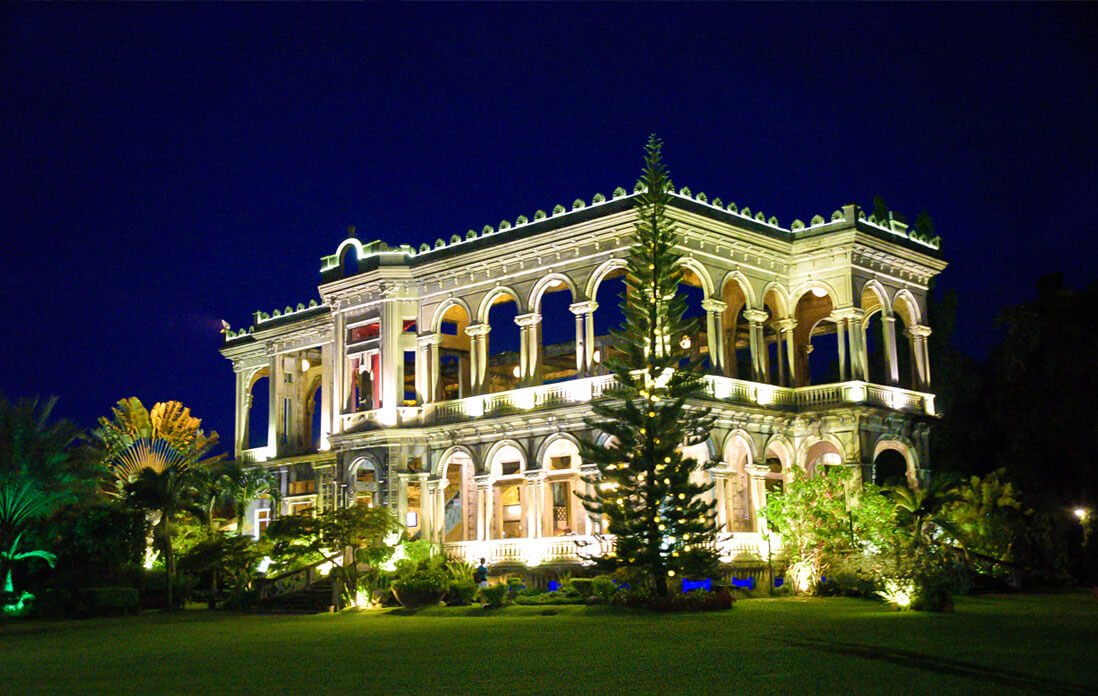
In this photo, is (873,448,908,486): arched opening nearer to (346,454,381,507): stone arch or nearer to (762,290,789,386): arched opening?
(762,290,789,386): arched opening

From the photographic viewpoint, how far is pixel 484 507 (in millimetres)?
30453

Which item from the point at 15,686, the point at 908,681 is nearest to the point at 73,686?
the point at 15,686

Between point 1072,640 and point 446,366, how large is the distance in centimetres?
2710

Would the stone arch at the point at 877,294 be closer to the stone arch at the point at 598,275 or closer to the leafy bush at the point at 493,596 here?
the stone arch at the point at 598,275

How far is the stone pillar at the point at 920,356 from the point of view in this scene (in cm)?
3131

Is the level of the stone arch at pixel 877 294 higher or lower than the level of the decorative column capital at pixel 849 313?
higher

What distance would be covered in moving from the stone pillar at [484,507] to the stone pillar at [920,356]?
11902 mm

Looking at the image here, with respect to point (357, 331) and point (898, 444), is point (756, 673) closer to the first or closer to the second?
point (898, 444)

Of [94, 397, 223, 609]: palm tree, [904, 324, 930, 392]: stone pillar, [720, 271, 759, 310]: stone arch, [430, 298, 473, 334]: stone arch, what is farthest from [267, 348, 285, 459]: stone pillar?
[904, 324, 930, 392]: stone pillar

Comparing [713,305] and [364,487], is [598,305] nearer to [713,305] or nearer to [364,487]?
[713,305]

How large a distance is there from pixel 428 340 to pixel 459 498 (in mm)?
7846

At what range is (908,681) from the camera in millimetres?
10961

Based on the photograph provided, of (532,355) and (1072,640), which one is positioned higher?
(532,355)

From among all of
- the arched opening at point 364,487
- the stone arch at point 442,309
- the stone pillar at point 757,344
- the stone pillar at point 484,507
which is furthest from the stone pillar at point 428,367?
the stone pillar at point 757,344
